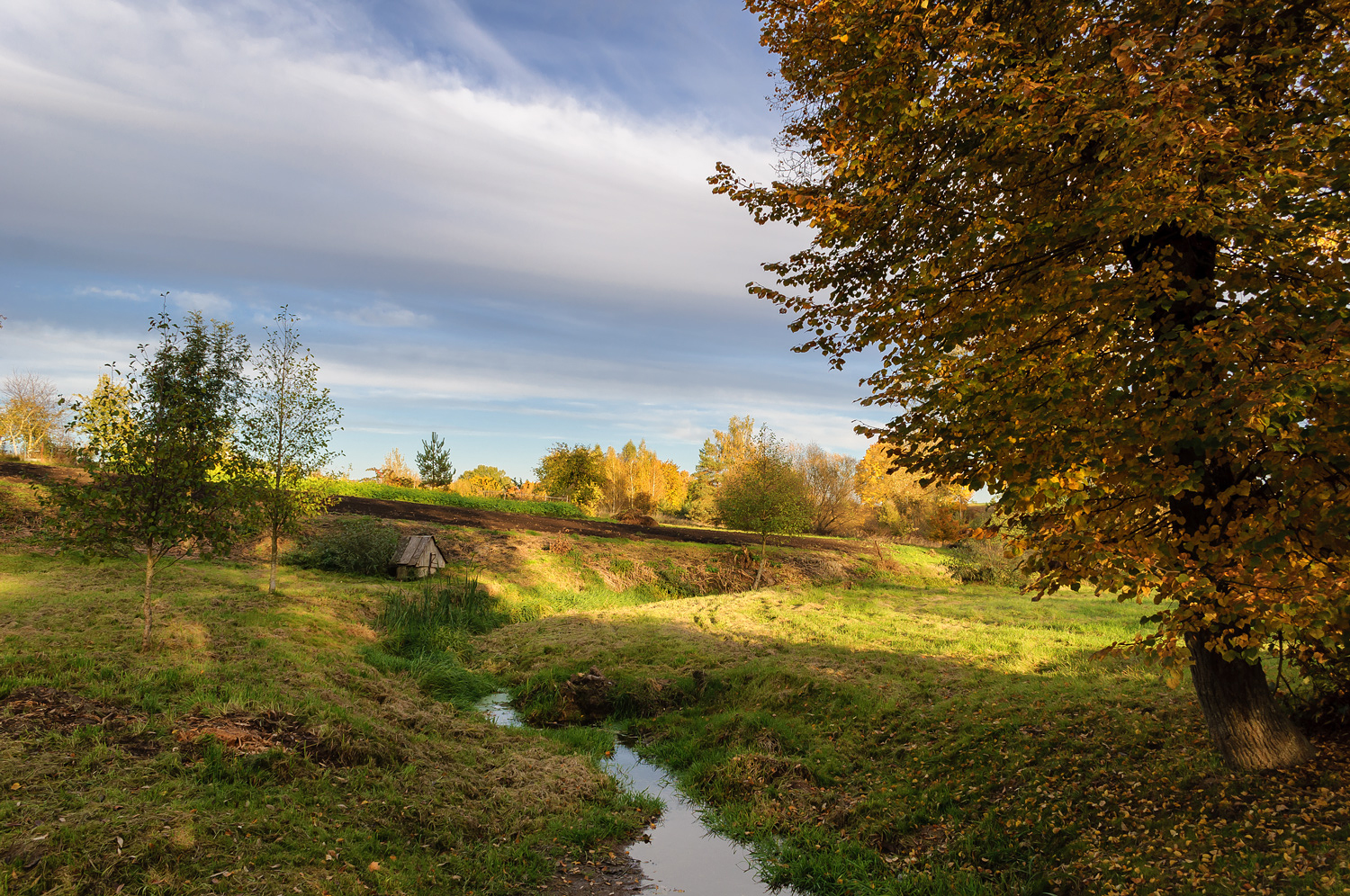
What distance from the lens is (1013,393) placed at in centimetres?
552

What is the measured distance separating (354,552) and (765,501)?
1509 centimetres

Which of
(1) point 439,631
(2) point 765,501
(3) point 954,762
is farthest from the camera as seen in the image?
(2) point 765,501

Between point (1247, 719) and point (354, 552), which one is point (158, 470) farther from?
point (1247, 719)

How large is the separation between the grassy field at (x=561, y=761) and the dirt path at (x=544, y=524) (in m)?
11.4

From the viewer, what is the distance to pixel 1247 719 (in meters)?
6.27

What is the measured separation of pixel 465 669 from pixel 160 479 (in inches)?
260

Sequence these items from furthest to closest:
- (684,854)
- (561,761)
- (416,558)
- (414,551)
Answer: (414,551), (416,558), (561,761), (684,854)

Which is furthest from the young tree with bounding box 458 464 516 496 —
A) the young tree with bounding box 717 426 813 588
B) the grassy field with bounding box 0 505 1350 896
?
the grassy field with bounding box 0 505 1350 896

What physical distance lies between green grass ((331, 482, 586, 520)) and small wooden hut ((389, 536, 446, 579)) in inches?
527

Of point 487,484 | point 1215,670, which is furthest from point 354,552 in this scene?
point 487,484

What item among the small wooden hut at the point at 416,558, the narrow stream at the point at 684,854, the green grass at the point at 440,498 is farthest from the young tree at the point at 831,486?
the narrow stream at the point at 684,854

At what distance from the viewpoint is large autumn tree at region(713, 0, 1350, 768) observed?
464 cm

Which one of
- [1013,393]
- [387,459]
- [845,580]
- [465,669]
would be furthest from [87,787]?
[387,459]

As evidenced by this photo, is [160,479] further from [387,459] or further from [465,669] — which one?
[387,459]
